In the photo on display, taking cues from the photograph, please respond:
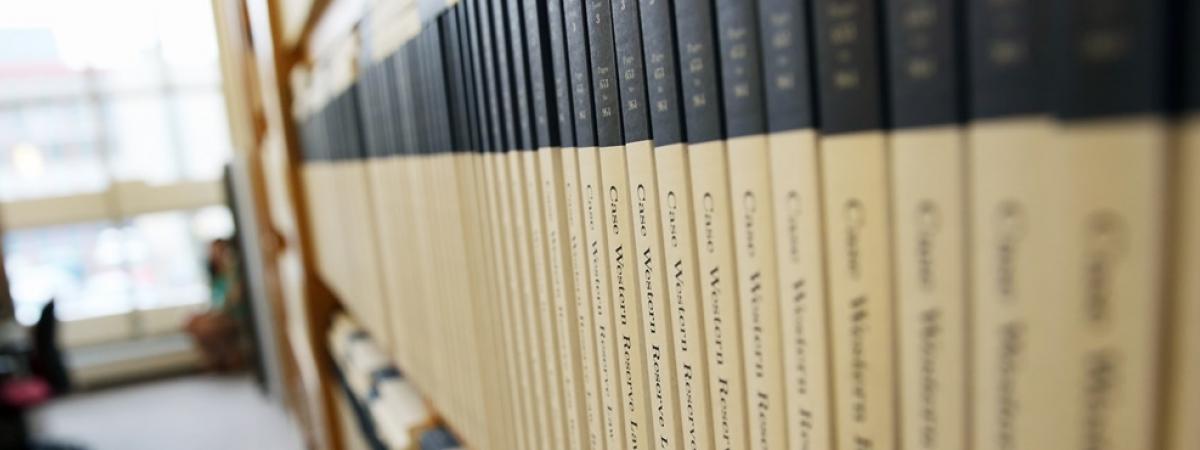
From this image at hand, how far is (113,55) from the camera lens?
5.31 meters

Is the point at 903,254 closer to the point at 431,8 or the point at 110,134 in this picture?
the point at 431,8

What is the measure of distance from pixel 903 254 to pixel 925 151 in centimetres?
4

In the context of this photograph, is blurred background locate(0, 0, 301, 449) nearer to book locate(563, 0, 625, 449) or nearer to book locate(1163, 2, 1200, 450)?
book locate(563, 0, 625, 449)

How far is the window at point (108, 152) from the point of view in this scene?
5.13 metres

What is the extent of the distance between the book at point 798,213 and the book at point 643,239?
3.8 inches

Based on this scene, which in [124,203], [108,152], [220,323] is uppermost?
[108,152]

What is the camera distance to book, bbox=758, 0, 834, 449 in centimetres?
27

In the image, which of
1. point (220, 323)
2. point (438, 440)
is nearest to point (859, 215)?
point (438, 440)

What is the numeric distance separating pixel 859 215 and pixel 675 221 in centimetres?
12

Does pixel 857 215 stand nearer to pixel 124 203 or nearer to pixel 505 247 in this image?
pixel 505 247

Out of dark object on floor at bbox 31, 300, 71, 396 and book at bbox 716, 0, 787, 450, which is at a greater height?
book at bbox 716, 0, 787, 450

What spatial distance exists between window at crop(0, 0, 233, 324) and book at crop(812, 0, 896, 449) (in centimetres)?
531

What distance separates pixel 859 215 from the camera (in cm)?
27

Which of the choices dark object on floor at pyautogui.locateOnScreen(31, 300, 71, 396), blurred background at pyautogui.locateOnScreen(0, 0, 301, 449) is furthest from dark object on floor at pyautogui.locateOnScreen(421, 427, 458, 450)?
blurred background at pyautogui.locateOnScreen(0, 0, 301, 449)
